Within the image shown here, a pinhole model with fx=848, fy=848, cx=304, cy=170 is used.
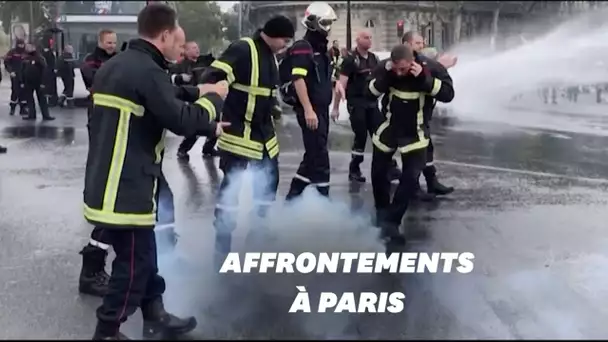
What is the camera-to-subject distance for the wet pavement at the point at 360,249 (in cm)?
446

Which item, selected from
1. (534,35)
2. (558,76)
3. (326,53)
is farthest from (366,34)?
(534,35)

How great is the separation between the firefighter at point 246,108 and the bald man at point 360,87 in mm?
2786

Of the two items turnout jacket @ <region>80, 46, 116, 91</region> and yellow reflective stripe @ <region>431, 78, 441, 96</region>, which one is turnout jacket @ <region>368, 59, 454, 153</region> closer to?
yellow reflective stripe @ <region>431, 78, 441, 96</region>

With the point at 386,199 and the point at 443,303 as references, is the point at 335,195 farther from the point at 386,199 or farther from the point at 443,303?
the point at 443,303

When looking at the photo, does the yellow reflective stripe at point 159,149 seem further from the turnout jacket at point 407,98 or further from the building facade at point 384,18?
the building facade at point 384,18

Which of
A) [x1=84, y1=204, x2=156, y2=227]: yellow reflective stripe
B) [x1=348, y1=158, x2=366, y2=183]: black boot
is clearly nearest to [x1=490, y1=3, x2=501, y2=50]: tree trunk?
[x1=348, y1=158, x2=366, y2=183]: black boot

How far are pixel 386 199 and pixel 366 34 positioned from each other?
2.42m

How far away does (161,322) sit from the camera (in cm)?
438

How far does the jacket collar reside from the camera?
4.01 m

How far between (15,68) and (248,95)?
10.1 metres

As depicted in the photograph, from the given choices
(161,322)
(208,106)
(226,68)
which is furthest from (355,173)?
(208,106)

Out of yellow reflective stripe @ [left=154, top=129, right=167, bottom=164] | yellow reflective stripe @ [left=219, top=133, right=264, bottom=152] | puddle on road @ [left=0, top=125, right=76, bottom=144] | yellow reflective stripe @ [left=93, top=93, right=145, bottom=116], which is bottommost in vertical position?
puddle on road @ [left=0, top=125, right=76, bottom=144]

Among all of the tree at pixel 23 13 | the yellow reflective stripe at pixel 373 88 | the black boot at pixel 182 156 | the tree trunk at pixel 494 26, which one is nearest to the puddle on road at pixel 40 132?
the tree at pixel 23 13

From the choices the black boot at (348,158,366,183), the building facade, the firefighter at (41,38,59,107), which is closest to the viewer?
the building facade
